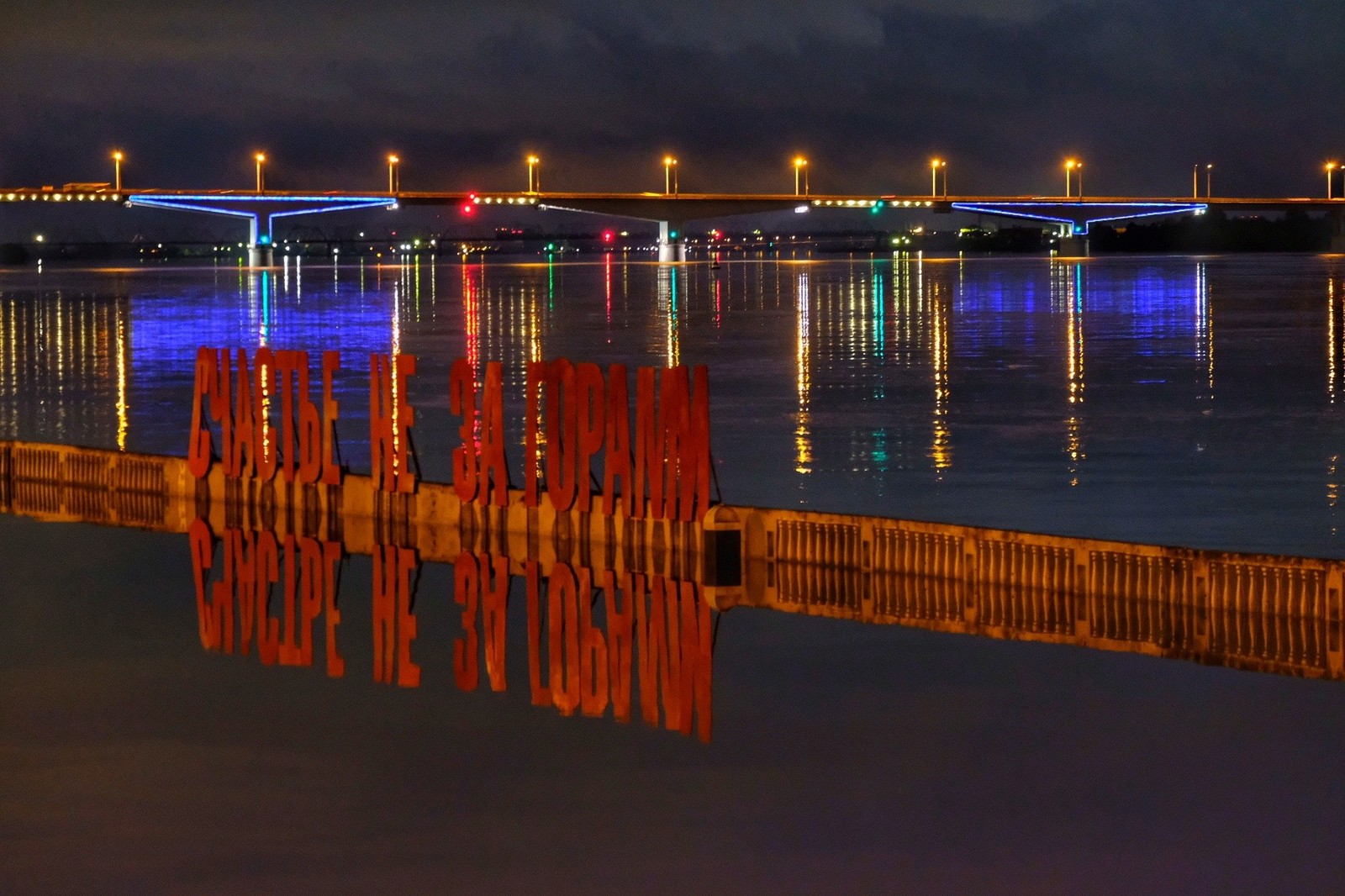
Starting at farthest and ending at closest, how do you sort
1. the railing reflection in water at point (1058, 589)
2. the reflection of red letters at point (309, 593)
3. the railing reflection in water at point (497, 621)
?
Result: the reflection of red letters at point (309, 593), the railing reflection in water at point (1058, 589), the railing reflection in water at point (497, 621)

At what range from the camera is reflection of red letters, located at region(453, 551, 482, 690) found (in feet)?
48.1

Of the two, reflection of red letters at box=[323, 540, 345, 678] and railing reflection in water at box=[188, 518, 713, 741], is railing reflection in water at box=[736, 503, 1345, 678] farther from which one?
reflection of red letters at box=[323, 540, 345, 678]

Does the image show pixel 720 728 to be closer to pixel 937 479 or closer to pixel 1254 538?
pixel 1254 538

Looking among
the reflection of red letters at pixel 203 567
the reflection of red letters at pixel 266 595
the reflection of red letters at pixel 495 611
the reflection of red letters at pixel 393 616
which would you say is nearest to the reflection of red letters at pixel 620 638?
the reflection of red letters at pixel 495 611

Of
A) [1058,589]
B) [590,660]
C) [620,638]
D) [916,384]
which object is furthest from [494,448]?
[916,384]

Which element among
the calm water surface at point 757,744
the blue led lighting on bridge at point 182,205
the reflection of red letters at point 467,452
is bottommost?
the calm water surface at point 757,744

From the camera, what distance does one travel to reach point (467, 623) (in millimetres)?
16391

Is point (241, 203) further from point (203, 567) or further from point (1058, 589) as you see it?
point (1058, 589)

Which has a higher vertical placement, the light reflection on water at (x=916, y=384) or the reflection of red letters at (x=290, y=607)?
the light reflection on water at (x=916, y=384)

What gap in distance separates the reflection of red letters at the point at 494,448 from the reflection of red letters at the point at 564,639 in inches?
52.5

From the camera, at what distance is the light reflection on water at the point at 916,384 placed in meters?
22.3

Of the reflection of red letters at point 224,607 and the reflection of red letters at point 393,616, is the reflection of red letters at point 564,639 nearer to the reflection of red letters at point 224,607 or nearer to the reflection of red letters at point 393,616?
the reflection of red letters at point 393,616

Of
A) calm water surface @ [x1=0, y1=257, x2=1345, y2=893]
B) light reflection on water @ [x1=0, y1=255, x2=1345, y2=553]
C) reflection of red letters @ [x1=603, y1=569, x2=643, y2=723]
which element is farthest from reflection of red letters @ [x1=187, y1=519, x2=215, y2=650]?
light reflection on water @ [x1=0, y1=255, x2=1345, y2=553]

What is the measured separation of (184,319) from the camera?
69812mm
